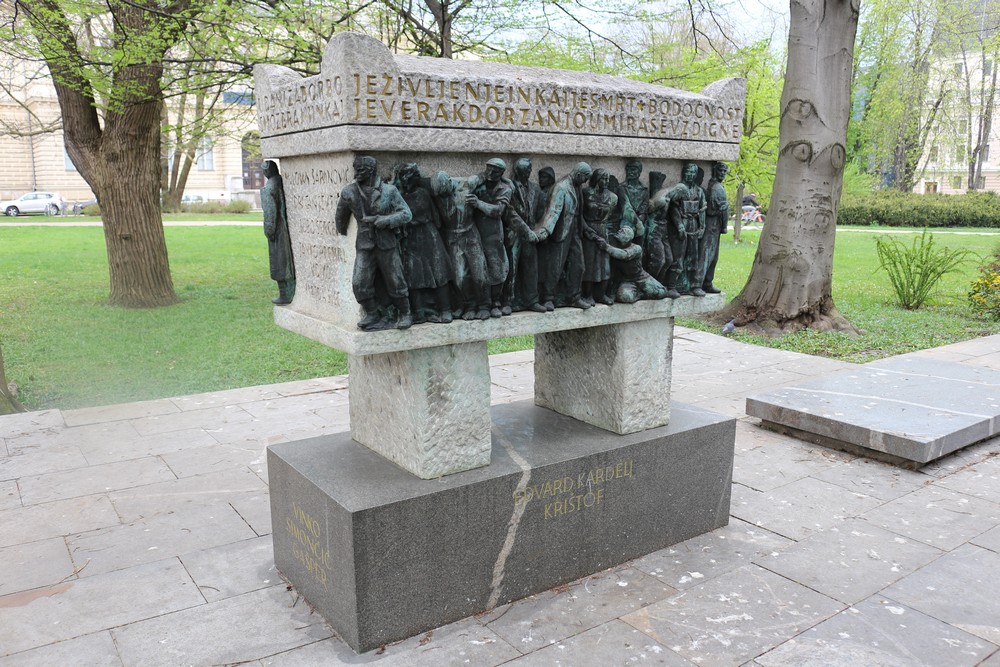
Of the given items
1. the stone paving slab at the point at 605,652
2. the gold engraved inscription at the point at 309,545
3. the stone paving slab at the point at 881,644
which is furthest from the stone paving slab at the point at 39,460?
the stone paving slab at the point at 881,644

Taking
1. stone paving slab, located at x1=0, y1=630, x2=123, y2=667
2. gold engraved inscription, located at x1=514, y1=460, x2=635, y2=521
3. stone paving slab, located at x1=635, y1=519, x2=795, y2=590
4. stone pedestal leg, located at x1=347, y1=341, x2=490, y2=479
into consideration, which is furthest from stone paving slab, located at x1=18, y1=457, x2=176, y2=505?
stone paving slab, located at x1=635, y1=519, x2=795, y2=590

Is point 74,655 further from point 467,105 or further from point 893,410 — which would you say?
point 893,410

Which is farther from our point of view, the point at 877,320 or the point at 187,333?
the point at 877,320

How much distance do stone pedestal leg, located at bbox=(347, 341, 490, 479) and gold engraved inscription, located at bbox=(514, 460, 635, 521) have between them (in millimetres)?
288

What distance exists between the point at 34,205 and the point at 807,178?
117ft

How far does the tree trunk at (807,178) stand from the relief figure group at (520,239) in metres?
6.28

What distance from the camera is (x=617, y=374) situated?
13.6 feet

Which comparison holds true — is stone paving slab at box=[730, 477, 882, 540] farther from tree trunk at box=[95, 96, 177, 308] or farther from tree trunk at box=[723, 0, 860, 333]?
tree trunk at box=[95, 96, 177, 308]

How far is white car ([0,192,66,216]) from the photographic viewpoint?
3419 centimetres

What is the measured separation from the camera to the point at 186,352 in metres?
9.27

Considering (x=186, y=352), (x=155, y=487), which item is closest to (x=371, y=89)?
(x=155, y=487)

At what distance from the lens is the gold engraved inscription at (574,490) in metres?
3.73

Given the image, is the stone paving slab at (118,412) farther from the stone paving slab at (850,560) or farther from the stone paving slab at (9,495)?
the stone paving slab at (850,560)

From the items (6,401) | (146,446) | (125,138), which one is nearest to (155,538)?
(146,446)
